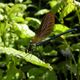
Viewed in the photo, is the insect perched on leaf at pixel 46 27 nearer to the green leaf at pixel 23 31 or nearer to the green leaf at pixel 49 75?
the green leaf at pixel 49 75

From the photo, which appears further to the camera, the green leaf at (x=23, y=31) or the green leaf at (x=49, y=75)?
the green leaf at (x=23, y=31)

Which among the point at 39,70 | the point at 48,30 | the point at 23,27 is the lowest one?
the point at 39,70

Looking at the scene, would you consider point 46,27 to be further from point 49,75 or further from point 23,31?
point 23,31

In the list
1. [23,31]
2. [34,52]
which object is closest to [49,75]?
[23,31]

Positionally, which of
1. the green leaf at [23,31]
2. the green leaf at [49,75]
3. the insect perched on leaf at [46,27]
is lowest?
the green leaf at [49,75]

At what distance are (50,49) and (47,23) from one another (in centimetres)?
93

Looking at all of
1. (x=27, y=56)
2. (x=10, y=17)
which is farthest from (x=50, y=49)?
(x=27, y=56)

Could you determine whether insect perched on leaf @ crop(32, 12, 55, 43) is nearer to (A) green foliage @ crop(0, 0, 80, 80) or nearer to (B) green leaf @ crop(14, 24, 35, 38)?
(A) green foliage @ crop(0, 0, 80, 80)

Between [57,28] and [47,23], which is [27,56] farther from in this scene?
[57,28]

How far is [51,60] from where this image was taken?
1.91 meters

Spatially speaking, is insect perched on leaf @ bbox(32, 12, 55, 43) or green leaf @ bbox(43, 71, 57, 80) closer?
insect perched on leaf @ bbox(32, 12, 55, 43)

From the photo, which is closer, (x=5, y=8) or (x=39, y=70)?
(x=39, y=70)

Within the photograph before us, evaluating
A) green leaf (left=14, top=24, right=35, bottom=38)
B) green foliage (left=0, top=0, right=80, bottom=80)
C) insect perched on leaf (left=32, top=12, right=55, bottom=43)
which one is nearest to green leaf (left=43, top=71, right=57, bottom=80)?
green foliage (left=0, top=0, right=80, bottom=80)

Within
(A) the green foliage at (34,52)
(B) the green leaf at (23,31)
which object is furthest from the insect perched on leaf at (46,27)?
(B) the green leaf at (23,31)
